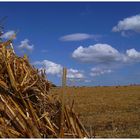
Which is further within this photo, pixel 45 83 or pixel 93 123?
pixel 93 123

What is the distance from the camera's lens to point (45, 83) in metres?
9.17

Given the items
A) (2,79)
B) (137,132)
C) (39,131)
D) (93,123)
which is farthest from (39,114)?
(93,123)

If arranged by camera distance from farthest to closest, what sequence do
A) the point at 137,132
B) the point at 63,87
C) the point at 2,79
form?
the point at 137,132
the point at 2,79
the point at 63,87

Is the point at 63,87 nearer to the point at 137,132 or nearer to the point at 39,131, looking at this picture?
the point at 39,131

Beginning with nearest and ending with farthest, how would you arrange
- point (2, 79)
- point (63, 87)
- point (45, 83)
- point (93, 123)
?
1. point (63, 87)
2. point (2, 79)
3. point (45, 83)
4. point (93, 123)

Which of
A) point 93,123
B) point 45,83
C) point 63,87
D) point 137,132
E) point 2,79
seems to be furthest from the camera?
point 93,123

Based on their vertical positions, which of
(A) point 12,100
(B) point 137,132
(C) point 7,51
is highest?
(C) point 7,51

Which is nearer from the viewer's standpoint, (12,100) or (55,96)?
(12,100)

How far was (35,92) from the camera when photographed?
8.67 meters

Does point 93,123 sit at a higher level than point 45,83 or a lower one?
lower

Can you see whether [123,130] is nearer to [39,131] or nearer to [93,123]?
[93,123]

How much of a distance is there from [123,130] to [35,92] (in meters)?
5.76

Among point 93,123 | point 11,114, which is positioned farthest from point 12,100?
point 93,123

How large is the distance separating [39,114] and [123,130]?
5.75m
